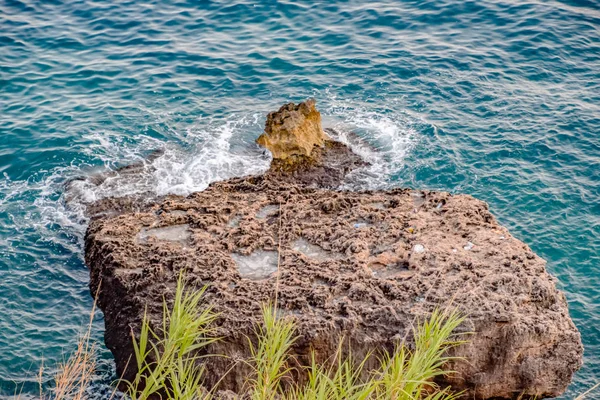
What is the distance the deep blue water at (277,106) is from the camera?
43.4 feet

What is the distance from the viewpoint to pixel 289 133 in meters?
15.1

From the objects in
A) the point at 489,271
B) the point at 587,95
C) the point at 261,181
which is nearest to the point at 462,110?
the point at 587,95

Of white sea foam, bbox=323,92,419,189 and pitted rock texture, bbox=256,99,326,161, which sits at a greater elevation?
pitted rock texture, bbox=256,99,326,161

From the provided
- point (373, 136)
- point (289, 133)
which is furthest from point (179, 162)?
point (373, 136)

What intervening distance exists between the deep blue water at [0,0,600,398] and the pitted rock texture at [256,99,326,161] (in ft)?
2.81

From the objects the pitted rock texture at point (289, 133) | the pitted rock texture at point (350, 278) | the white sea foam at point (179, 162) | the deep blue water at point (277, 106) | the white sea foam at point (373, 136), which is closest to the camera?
the pitted rock texture at point (350, 278)

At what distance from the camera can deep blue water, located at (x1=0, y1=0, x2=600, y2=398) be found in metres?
13.2

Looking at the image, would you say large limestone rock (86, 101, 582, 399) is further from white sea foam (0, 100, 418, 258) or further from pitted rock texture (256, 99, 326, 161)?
pitted rock texture (256, 99, 326, 161)

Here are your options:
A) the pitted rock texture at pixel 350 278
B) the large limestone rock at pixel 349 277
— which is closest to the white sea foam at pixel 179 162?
the large limestone rock at pixel 349 277

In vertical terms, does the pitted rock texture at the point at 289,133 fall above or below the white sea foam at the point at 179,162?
above

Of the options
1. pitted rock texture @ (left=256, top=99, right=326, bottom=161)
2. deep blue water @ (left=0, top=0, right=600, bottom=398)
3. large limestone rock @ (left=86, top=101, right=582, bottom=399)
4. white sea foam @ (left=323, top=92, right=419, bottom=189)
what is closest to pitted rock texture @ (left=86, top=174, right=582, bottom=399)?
large limestone rock @ (left=86, top=101, right=582, bottom=399)

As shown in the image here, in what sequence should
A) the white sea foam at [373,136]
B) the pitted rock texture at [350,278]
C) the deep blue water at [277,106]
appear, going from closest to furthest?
the pitted rock texture at [350,278] < the deep blue water at [277,106] < the white sea foam at [373,136]

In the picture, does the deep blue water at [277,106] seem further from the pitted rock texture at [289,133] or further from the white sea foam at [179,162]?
the pitted rock texture at [289,133]

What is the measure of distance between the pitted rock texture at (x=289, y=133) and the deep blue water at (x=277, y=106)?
2.81ft
